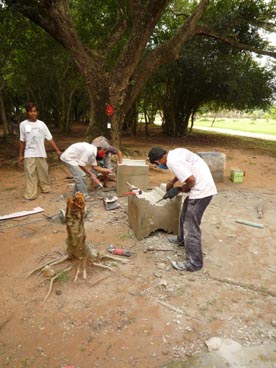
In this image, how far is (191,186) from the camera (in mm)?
3348

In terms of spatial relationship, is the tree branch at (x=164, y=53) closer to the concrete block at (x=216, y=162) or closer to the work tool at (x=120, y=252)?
the concrete block at (x=216, y=162)

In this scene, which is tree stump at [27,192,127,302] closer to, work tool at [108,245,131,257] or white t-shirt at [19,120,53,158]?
work tool at [108,245,131,257]

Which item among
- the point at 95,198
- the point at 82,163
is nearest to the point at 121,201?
the point at 95,198

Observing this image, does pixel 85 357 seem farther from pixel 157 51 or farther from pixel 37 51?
pixel 37 51

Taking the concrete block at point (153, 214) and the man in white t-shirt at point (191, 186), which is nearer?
the man in white t-shirt at point (191, 186)

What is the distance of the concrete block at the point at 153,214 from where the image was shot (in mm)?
4129

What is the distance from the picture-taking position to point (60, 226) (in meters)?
4.80

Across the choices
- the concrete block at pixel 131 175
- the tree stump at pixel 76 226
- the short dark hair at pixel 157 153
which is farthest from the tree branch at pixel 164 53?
the tree stump at pixel 76 226

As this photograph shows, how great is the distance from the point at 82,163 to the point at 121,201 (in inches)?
49.1

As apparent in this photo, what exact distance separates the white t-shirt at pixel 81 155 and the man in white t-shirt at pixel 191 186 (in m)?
1.92

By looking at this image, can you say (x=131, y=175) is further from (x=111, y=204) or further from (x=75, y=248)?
(x=75, y=248)

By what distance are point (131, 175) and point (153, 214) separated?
1938mm

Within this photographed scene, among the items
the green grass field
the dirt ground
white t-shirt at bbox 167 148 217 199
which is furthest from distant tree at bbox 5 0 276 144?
the green grass field

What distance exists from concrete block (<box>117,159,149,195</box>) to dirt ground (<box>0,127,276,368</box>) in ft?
3.49
